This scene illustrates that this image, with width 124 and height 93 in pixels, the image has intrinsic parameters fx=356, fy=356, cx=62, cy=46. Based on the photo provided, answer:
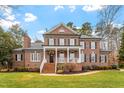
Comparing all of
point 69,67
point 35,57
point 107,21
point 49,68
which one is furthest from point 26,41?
point 107,21

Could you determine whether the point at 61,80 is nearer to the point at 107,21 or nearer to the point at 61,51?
the point at 107,21

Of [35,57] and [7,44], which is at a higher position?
[7,44]

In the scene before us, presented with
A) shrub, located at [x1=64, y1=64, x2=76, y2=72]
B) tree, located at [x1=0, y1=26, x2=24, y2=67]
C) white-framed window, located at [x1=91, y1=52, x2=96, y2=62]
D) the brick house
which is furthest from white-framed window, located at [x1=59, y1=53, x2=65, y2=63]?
tree, located at [x1=0, y1=26, x2=24, y2=67]

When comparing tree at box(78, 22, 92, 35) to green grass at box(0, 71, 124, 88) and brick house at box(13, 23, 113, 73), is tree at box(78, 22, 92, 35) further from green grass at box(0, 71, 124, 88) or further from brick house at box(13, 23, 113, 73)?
green grass at box(0, 71, 124, 88)

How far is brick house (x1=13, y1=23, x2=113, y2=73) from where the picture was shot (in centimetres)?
1469

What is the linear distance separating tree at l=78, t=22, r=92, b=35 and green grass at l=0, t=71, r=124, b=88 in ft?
5.98

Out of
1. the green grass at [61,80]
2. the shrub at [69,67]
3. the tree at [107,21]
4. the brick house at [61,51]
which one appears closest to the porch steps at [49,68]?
the brick house at [61,51]

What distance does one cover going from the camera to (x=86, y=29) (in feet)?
45.9

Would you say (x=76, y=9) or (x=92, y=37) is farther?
(x=92, y=37)

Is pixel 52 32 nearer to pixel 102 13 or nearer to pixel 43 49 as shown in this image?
pixel 43 49

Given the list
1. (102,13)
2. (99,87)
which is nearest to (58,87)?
(99,87)

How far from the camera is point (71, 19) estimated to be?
13148 millimetres

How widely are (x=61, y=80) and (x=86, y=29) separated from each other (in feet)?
8.97

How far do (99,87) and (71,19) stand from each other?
10.4ft
